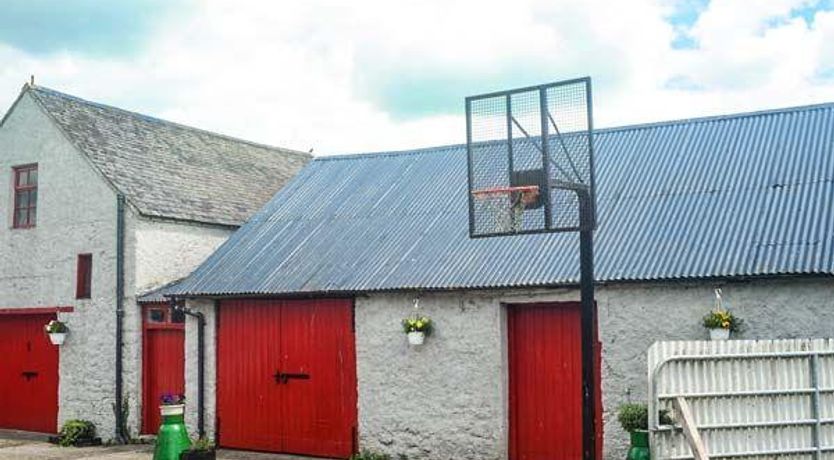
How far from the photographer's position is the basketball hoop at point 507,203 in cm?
1014

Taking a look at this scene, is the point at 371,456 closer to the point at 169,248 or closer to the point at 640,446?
the point at 640,446

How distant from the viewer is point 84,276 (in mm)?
18422

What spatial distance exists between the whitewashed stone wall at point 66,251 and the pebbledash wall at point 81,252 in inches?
0.7

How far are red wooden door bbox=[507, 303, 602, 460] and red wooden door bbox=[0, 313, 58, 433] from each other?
9629 millimetres

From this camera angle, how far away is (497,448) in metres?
13.4

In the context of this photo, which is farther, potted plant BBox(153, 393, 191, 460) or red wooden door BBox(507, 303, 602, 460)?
red wooden door BBox(507, 303, 602, 460)

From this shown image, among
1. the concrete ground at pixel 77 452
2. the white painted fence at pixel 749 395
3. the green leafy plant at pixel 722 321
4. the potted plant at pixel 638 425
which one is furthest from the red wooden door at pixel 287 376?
the white painted fence at pixel 749 395

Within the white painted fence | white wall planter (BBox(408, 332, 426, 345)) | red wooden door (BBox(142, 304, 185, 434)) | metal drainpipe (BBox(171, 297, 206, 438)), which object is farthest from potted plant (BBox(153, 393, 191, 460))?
the white painted fence

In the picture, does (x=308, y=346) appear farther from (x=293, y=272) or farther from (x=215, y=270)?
(x=215, y=270)

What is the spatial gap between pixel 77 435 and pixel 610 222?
33.8 feet

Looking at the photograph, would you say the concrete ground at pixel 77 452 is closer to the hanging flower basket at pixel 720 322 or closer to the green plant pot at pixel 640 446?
the hanging flower basket at pixel 720 322

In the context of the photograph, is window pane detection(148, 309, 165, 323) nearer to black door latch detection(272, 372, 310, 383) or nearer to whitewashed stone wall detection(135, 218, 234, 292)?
whitewashed stone wall detection(135, 218, 234, 292)

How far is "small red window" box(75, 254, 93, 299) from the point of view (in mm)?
18281

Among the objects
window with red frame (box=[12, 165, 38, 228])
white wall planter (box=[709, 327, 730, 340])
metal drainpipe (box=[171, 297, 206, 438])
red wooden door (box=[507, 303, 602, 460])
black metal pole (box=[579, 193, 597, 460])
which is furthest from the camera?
window with red frame (box=[12, 165, 38, 228])
